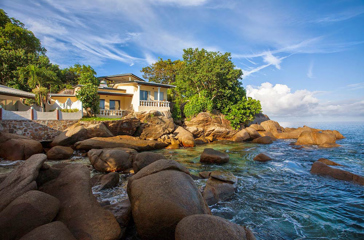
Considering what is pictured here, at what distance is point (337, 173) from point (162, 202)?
31.0 ft

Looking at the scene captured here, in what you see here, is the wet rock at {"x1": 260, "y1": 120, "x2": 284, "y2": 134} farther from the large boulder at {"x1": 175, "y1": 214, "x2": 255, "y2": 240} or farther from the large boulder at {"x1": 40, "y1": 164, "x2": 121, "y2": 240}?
the large boulder at {"x1": 40, "y1": 164, "x2": 121, "y2": 240}

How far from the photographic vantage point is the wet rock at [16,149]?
469 inches

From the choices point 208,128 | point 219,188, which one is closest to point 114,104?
point 208,128

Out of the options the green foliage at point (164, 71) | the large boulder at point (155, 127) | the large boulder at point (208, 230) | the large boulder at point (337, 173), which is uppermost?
the green foliage at point (164, 71)

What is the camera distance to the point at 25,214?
11.1 feet

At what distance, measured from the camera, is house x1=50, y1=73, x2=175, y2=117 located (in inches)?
989

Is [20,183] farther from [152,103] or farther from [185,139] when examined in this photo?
[152,103]

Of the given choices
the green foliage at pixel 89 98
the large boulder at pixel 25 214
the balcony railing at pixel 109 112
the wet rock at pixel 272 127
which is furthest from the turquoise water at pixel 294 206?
the wet rock at pixel 272 127

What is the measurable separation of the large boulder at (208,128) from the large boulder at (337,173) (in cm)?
1546

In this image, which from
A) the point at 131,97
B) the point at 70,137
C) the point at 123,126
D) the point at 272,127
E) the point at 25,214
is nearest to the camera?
the point at 25,214

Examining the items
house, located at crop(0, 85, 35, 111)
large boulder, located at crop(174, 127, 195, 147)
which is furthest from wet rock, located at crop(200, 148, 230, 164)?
house, located at crop(0, 85, 35, 111)

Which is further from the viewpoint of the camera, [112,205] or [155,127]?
[155,127]

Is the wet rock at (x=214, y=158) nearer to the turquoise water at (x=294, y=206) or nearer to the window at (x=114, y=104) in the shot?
the turquoise water at (x=294, y=206)

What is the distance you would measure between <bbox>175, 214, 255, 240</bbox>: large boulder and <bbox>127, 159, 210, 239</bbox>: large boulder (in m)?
0.58
